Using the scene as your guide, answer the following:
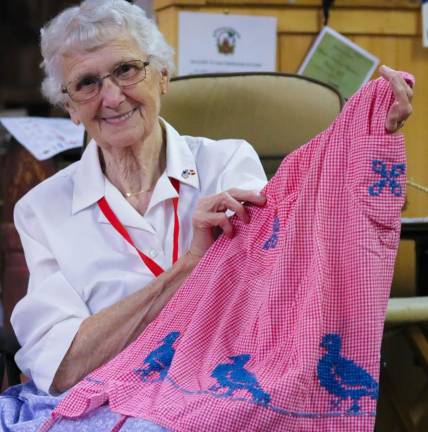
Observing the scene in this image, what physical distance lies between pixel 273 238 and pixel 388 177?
0.23m

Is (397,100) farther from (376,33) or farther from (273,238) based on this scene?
(376,33)

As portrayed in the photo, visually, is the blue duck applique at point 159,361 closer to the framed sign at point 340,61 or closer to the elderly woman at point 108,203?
the elderly woman at point 108,203

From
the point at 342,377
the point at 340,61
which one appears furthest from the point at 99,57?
the point at 340,61

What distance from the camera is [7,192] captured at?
107 inches

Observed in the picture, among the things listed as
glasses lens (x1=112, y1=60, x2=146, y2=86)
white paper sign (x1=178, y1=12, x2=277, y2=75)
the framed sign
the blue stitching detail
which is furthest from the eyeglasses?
the framed sign

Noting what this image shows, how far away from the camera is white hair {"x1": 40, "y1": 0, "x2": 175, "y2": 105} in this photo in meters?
1.71

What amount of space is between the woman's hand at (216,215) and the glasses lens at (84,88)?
1.19ft

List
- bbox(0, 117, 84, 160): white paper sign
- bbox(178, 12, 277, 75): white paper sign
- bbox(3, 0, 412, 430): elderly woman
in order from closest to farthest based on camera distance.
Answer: bbox(3, 0, 412, 430): elderly woman
bbox(0, 117, 84, 160): white paper sign
bbox(178, 12, 277, 75): white paper sign

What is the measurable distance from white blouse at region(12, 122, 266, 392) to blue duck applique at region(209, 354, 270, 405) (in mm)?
390

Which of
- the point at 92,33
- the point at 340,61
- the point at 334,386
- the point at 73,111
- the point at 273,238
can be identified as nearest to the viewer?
the point at 334,386

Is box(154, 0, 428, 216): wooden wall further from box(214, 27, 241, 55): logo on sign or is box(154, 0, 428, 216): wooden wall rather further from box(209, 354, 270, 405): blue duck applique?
box(209, 354, 270, 405): blue duck applique

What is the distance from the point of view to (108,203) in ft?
5.81

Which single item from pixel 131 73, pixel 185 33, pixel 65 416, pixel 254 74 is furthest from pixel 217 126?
pixel 65 416

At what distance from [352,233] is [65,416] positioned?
568 millimetres
